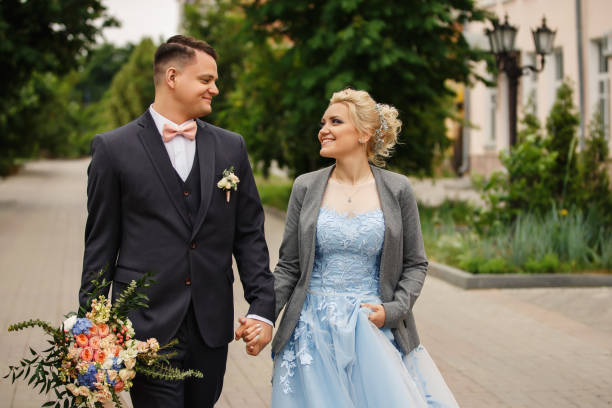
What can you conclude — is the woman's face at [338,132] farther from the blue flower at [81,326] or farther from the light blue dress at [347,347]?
the blue flower at [81,326]

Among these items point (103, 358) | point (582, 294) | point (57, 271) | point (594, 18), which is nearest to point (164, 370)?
point (103, 358)

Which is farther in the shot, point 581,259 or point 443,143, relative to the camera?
point 443,143

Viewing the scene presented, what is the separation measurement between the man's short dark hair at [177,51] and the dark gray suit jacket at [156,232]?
23cm

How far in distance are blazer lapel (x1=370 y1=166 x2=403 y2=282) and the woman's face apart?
0.25 m

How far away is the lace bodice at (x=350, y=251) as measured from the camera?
12.7 ft

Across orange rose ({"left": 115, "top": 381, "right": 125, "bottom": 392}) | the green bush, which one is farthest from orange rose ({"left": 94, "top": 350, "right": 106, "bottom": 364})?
the green bush

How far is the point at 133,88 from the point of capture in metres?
42.5

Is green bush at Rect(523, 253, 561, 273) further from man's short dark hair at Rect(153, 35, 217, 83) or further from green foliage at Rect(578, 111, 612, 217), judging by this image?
man's short dark hair at Rect(153, 35, 217, 83)

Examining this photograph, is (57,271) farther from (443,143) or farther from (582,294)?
(443,143)

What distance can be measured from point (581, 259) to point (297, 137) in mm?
8113

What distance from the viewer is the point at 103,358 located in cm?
299

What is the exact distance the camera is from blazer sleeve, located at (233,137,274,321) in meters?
3.56

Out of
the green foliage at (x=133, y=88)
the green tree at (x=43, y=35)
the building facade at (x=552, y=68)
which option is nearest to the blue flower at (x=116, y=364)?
the building facade at (x=552, y=68)

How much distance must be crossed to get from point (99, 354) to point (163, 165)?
2.63 feet
